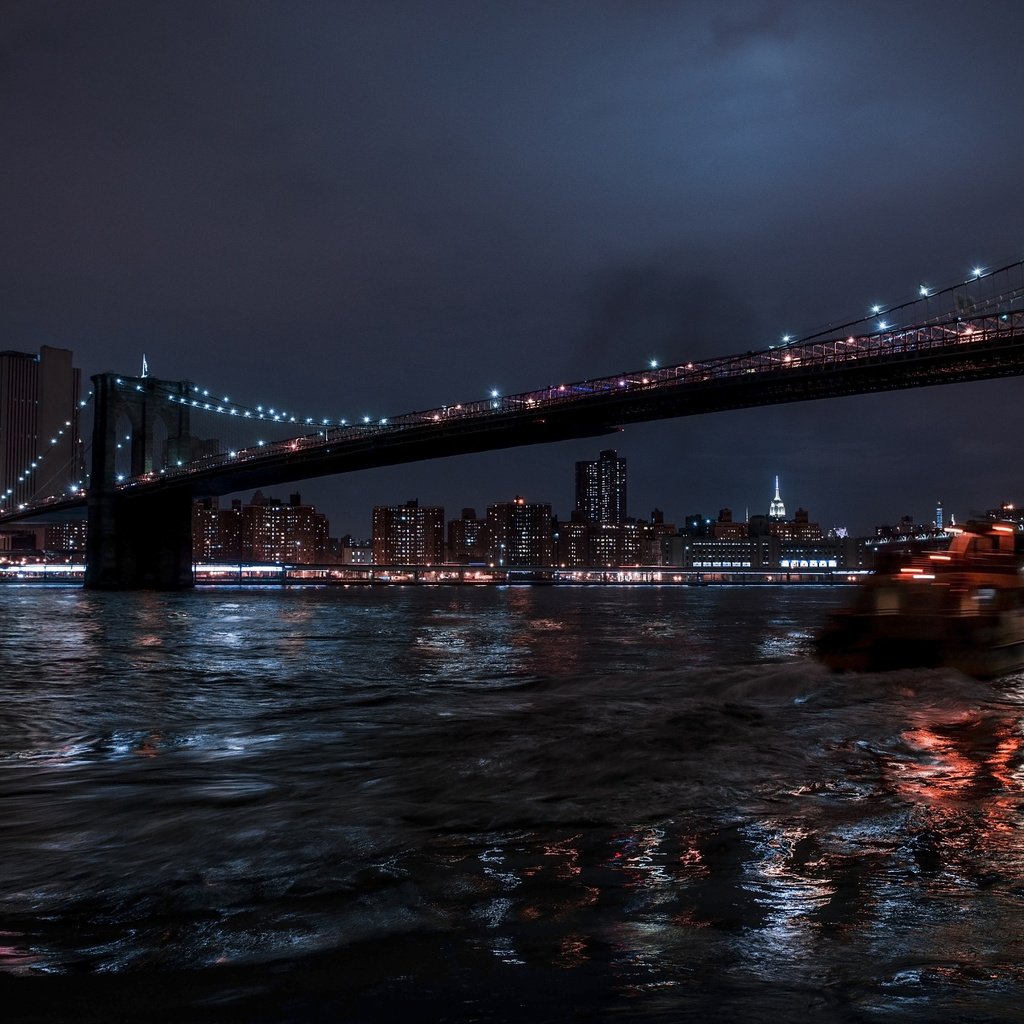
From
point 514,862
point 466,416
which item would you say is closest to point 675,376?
point 466,416

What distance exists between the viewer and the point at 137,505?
64.6 metres

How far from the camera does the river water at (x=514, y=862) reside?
2.93m

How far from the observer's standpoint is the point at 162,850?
486 cm

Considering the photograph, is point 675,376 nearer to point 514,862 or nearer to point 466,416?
point 466,416

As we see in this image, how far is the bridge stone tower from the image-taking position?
205 feet

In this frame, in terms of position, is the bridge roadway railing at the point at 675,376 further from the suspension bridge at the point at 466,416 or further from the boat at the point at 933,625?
the boat at the point at 933,625

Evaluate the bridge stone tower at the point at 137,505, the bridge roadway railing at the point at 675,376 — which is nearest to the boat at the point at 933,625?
the bridge roadway railing at the point at 675,376

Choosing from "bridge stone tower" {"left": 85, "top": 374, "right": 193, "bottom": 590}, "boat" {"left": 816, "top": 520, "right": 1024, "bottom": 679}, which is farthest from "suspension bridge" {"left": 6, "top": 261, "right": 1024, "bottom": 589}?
"boat" {"left": 816, "top": 520, "right": 1024, "bottom": 679}

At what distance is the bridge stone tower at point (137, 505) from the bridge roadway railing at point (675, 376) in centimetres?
202

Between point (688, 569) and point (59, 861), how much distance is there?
146 m

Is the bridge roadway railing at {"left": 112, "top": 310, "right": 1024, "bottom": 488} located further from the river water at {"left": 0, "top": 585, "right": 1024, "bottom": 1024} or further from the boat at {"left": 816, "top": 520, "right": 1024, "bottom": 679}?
the river water at {"left": 0, "top": 585, "right": 1024, "bottom": 1024}

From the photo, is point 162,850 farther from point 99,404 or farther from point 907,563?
point 99,404

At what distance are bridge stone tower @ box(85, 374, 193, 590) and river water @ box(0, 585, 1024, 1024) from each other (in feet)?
182

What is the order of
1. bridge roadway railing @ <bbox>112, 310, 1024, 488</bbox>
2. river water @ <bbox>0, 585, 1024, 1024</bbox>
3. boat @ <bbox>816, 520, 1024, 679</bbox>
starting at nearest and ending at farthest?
river water @ <bbox>0, 585, 1024, 1024</bbox>, boat @ <bbox>816, 520, 1024, 679</bbox>, bridge roadway railing @ <bbox>112, 310, 1024, 488</bbox>
